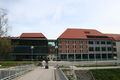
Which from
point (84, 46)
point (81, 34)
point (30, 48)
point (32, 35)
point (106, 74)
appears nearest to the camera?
point (106, 74)

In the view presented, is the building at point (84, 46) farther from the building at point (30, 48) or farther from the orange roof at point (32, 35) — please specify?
the orange roof at point (32, 35)

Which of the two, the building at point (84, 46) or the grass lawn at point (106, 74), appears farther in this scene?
the building at point (84, 46)

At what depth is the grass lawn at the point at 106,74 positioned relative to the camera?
1822 inches

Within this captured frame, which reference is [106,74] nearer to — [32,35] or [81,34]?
[81,34]

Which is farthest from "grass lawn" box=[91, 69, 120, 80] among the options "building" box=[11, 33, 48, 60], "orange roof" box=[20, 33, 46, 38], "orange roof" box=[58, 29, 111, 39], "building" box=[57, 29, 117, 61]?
"orange roof" box=[20, 33, 46, 38]

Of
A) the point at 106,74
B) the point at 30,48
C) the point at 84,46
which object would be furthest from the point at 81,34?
the point at 106,74

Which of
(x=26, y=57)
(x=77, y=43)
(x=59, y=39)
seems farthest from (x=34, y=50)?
(x=77, y=43)

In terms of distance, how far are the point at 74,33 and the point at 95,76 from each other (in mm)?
65288

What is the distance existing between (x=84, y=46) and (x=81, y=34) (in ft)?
22.6

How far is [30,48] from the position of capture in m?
104

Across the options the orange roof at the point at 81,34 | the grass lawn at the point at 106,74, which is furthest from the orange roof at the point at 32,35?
the grass lawn at the point at 106,74

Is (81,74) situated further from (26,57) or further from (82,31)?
(82,31)

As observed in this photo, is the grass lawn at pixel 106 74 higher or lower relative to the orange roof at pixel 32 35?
lower

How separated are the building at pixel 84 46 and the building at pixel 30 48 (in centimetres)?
789
